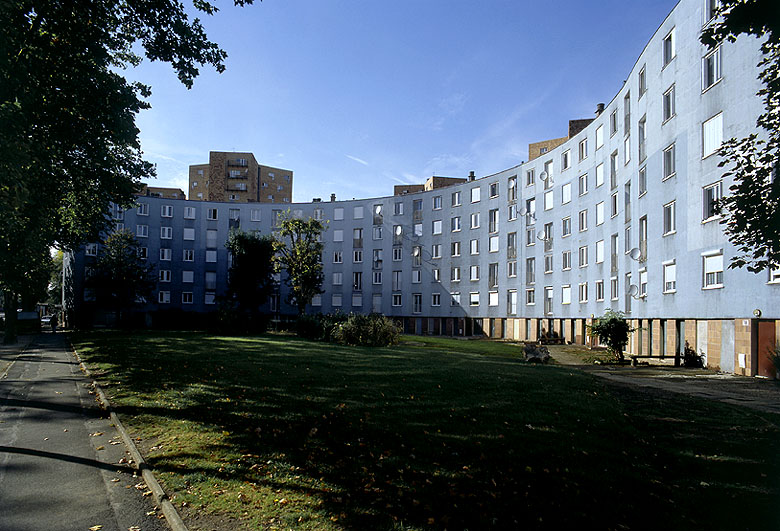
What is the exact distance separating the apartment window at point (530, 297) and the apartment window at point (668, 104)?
24002 mm

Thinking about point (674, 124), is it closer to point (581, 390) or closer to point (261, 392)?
point (581, 390)

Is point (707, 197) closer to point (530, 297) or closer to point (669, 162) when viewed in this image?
point (669, 162)

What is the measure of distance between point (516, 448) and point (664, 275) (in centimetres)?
2274

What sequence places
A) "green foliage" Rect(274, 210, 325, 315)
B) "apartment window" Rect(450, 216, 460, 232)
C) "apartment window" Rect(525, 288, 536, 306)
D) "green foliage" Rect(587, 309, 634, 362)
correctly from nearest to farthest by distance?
"green foliage" Rect(587, 309, 634, 362) → "green foliage" Rect(274, 210, 325, 315) → "apartment window" Rect(525, 288, 536, 306) → "apartment window" Rect(450, 216, 460, 232)

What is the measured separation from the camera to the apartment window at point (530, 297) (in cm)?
4778

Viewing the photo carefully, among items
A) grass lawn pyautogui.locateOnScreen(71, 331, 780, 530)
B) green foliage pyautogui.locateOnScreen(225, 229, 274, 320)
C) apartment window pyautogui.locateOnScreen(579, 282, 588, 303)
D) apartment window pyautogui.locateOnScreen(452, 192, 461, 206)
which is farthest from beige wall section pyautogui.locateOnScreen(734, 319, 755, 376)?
apartment window pyautogui.locateOnScreen(452, 192, 461, 206)

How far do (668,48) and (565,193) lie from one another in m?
18.6

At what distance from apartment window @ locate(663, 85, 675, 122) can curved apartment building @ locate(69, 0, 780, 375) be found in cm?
5

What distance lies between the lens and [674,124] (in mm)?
25031

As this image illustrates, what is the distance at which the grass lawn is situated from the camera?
17.6 ft

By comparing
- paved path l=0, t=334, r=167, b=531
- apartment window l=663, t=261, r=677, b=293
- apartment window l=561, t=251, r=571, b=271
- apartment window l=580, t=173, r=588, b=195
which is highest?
apartment window l=580, t=173, r=588, b=195

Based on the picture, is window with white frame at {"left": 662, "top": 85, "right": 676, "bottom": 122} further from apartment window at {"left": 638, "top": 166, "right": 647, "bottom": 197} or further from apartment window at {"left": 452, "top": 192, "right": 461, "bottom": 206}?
apartment window at {"left": 452, "top": 192, "right": 461, "bottom": 206}

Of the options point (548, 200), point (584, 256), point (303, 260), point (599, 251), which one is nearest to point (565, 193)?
point (548, 200)

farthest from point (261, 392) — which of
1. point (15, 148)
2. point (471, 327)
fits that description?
point (471, 327)
